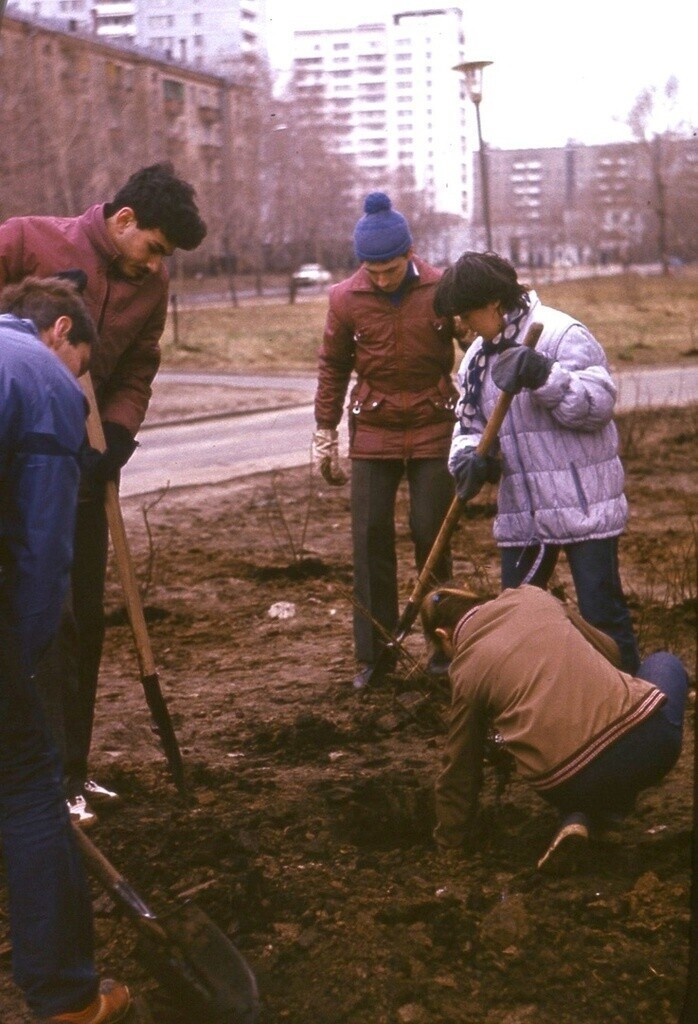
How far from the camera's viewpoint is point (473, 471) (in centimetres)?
414

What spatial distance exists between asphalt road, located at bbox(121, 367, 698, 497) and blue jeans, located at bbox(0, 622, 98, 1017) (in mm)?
6599

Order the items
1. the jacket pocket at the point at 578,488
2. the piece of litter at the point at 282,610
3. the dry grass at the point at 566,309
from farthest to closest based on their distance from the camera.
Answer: the dry grass at the point at 566,309, the piece of litter at the point at 282,610, the jacket pocket at the point at 578,488

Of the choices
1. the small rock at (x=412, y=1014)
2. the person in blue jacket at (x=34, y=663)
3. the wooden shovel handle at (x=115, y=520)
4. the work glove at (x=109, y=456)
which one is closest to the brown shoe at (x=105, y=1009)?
the person in blue jacket at (x=34, y=663)

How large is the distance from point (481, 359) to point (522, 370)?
0.36 meters

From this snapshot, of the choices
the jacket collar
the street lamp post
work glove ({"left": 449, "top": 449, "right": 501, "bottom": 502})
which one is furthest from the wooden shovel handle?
the street lamp post

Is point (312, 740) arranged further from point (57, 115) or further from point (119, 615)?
point (57, 115)

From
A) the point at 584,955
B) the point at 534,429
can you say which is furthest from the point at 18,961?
the point at 534,429

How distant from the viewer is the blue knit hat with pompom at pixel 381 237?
493cm

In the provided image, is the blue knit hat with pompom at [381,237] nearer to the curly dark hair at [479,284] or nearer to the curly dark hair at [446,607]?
the curly dark hair at [479,284]

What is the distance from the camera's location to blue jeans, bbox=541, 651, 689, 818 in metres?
3.40

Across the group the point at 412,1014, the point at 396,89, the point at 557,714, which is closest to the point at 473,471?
the point at 557,714

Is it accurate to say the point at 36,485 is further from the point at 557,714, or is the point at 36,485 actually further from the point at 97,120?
the point at 97,120

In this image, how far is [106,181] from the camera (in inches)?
1091

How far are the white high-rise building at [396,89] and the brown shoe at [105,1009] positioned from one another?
10.0 feet
